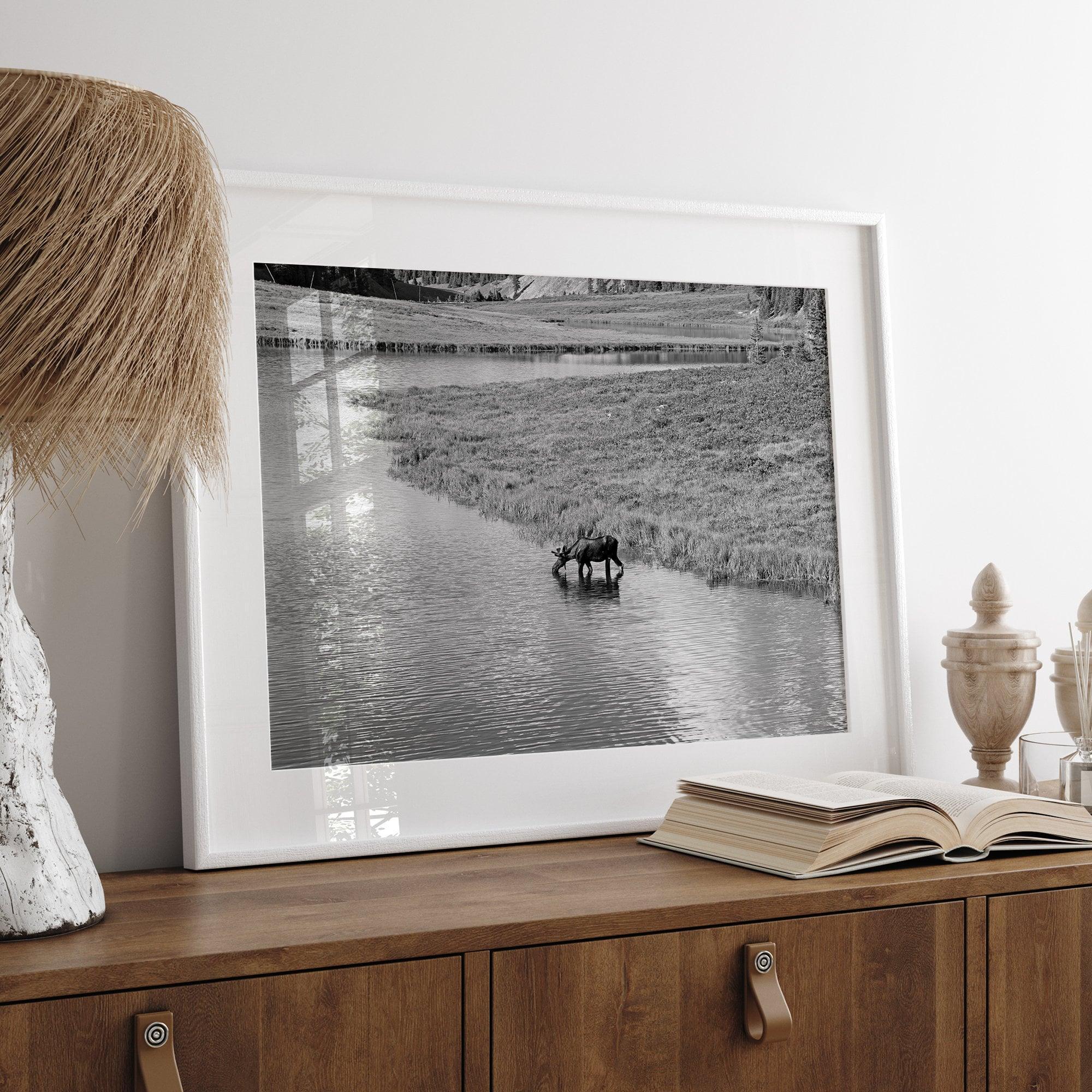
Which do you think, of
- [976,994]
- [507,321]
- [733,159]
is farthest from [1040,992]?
[733,159]

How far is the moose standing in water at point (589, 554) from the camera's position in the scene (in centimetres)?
142

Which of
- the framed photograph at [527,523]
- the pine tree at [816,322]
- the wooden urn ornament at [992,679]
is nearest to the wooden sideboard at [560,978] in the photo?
the framed photograph at [527,523]

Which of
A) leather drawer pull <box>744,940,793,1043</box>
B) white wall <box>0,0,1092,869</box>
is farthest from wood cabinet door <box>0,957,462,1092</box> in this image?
white wall <box>0,0,1092,869</box>

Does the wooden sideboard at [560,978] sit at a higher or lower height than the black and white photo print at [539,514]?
lower

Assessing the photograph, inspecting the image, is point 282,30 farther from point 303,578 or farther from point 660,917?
point 660,917

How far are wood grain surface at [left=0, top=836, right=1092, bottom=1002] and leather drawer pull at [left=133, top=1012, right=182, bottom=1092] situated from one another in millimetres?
29

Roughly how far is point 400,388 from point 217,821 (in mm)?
550

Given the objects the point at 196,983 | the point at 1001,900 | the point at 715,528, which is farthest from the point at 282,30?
the point at 1001,900

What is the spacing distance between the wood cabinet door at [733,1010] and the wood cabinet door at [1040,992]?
0.05m

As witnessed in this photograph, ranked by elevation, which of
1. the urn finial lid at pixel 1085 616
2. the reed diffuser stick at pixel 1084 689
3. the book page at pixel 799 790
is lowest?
the book page at pixel 799 790

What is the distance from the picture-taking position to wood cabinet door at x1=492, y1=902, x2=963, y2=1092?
1007 millimetres

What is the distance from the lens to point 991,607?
4.92ft

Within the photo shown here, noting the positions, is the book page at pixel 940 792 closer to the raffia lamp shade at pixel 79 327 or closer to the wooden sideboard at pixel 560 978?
the wooden sideboard at pixel 560 978

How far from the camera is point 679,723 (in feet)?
4.72
